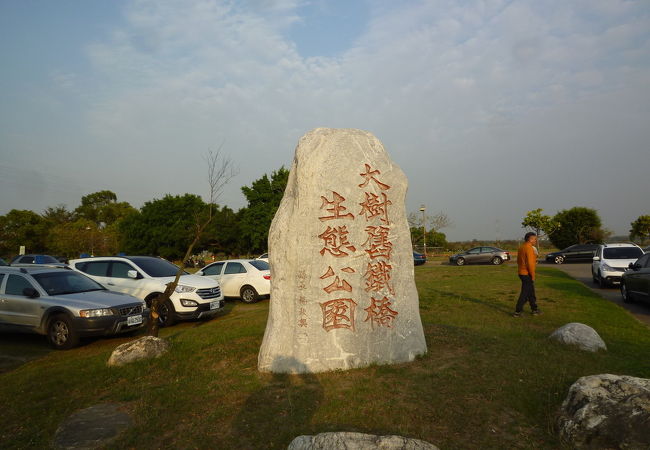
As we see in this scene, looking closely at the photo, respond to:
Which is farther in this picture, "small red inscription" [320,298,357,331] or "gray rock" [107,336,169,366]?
"gray rock" [107,336,169,366]

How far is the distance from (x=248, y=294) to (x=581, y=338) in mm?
9549

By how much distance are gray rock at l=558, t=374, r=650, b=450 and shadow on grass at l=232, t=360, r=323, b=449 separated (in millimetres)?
2426

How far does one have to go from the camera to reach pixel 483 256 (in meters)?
28.0

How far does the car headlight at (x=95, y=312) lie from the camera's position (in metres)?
7.70

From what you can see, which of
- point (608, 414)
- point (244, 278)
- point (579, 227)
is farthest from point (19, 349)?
point (579, 227)

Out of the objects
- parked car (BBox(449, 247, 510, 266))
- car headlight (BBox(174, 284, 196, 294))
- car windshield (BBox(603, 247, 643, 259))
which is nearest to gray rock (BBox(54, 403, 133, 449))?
car headlight (BBox(174, 284, 196, 294))

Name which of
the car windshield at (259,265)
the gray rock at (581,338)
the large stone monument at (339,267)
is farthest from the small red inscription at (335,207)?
the car windshield at (259,265)

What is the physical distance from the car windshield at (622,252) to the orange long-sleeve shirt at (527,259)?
803 centimetres

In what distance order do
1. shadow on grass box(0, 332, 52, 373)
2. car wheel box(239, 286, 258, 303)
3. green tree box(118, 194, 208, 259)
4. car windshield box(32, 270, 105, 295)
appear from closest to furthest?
shadow on grass box(0, 332, 52, 373)
car windshield box(32, 270, 105, 295)
car wheel box(239, 286, 258, 303)
green tree box(118, 194, 208, 259)

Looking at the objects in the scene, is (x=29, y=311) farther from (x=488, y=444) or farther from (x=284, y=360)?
(x=488, y=444)

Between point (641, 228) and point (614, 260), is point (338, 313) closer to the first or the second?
point (614, 260)

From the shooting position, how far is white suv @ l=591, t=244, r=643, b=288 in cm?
1398

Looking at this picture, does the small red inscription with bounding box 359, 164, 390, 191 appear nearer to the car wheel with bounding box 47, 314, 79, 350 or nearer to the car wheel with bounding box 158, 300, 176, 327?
the car wheel with bounding box 47, 314, 79, 350

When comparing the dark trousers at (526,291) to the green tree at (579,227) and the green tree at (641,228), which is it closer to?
the green tree at (579,227)
